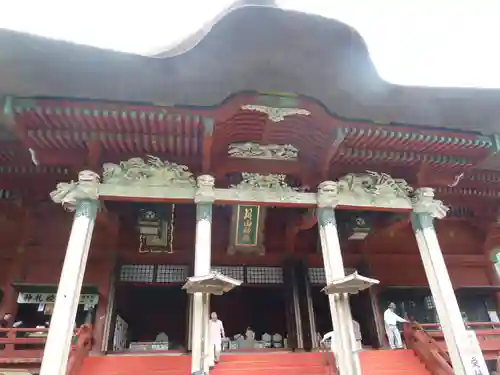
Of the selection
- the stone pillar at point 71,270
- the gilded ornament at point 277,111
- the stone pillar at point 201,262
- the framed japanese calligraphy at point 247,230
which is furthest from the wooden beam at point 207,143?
the stone pillar at point 71,270

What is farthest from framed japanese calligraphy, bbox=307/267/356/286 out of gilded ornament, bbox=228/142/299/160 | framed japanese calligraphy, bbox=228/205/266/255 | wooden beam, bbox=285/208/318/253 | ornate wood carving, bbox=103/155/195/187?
ornate wood carving, bbox=103/155/195/187

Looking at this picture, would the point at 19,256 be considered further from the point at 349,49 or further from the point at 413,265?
the point at 413,265

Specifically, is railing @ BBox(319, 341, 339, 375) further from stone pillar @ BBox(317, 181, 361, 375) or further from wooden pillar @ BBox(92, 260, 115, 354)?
wooden pillar @ BBox(92, 260, 115, 354)

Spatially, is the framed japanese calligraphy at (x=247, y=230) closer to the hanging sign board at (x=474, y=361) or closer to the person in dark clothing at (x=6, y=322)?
the hanging sign board at (x=474, y=361)

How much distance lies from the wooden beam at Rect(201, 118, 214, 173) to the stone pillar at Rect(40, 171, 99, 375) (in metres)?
2.53

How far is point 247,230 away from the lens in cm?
1105

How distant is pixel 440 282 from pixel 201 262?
5.58 metres

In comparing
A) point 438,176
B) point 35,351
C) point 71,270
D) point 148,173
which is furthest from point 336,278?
point 35,351

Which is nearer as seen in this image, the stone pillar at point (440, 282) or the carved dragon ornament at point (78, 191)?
the stone pillar at point (440, 282)

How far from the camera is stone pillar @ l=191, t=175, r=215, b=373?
7477 millimetres

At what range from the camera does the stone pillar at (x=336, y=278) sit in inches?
308

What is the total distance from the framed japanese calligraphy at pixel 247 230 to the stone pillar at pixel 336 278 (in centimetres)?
193

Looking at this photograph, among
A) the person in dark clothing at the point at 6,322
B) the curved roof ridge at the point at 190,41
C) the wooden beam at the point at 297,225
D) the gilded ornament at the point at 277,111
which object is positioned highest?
the curved roof ridge at the point at 190,41

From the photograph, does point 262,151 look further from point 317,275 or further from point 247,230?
point 317,275
